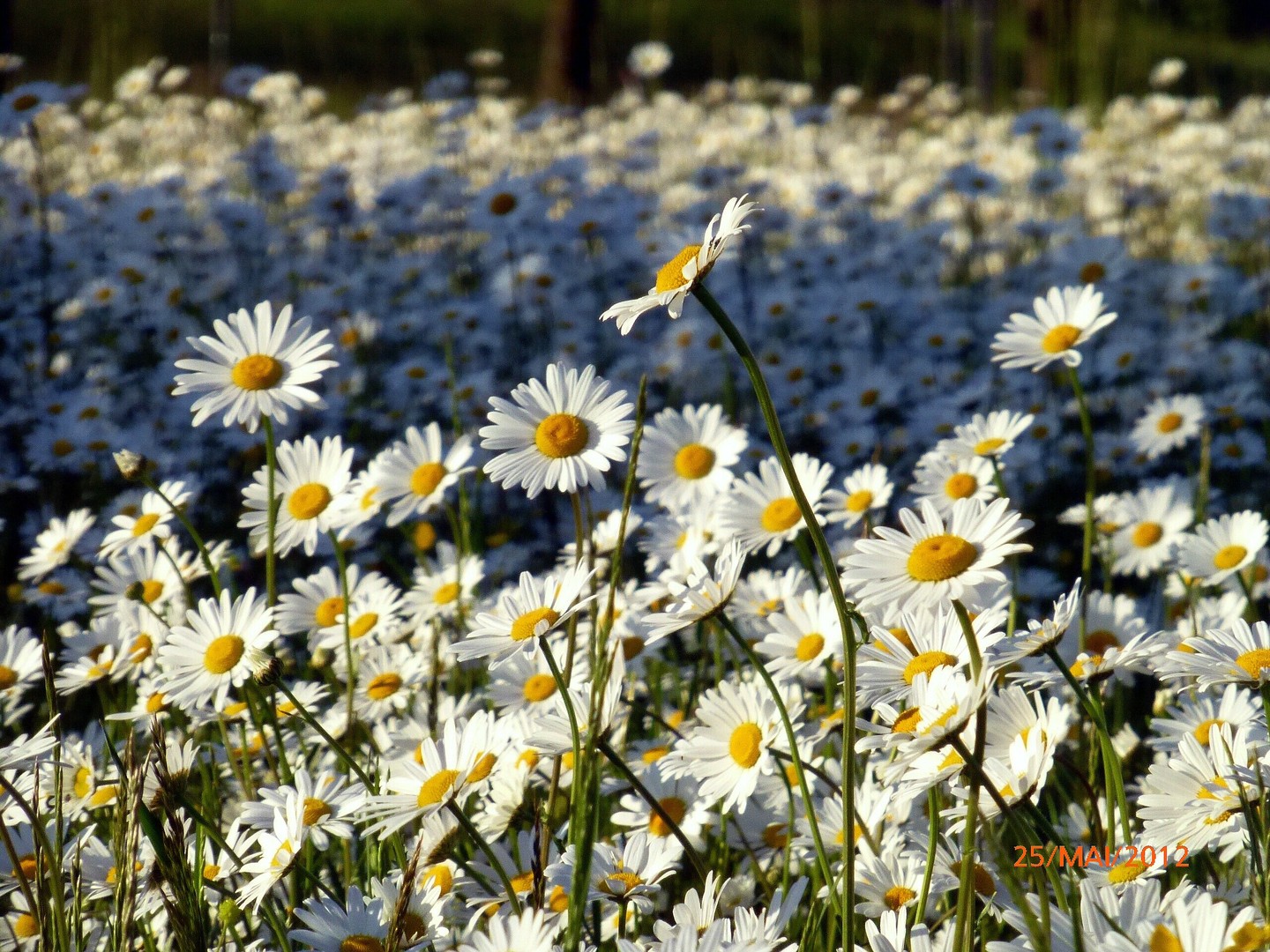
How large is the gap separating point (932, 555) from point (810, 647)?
44cm

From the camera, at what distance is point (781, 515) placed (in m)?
1.70

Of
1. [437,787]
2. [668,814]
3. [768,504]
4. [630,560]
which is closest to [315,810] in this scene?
[437,787]

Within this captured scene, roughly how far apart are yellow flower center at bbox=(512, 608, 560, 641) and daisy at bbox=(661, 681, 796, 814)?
0.21 meters

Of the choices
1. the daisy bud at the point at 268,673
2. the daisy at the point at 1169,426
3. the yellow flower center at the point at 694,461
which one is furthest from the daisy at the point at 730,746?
the daisy at the point at 1169,426

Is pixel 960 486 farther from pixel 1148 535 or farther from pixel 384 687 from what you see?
pixel 384 687

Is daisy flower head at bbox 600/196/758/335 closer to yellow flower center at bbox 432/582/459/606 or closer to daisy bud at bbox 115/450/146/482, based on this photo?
daisy bud at bbox 115/450/146/482

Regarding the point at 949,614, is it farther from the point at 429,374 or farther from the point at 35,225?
the point at 35,225

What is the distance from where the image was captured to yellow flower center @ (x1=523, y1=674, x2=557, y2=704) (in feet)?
5.16

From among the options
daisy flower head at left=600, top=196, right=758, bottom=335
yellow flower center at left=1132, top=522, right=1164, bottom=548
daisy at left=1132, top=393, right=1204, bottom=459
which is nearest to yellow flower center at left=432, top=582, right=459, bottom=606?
daisy flower head at left=600, top=196, right=758, bottom=335

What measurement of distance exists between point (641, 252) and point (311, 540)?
3155mm

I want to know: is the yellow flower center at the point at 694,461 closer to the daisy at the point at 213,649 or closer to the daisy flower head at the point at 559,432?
the daisy flower head at the point at 559,432

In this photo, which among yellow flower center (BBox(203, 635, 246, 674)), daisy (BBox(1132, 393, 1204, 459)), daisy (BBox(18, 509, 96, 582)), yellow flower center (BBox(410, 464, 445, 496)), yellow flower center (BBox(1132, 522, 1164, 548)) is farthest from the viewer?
daisy (BBox(1132, 393, 1204, 459))

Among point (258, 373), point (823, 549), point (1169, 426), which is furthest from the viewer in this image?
point (1169, 426)

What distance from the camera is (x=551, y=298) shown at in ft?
14.7
